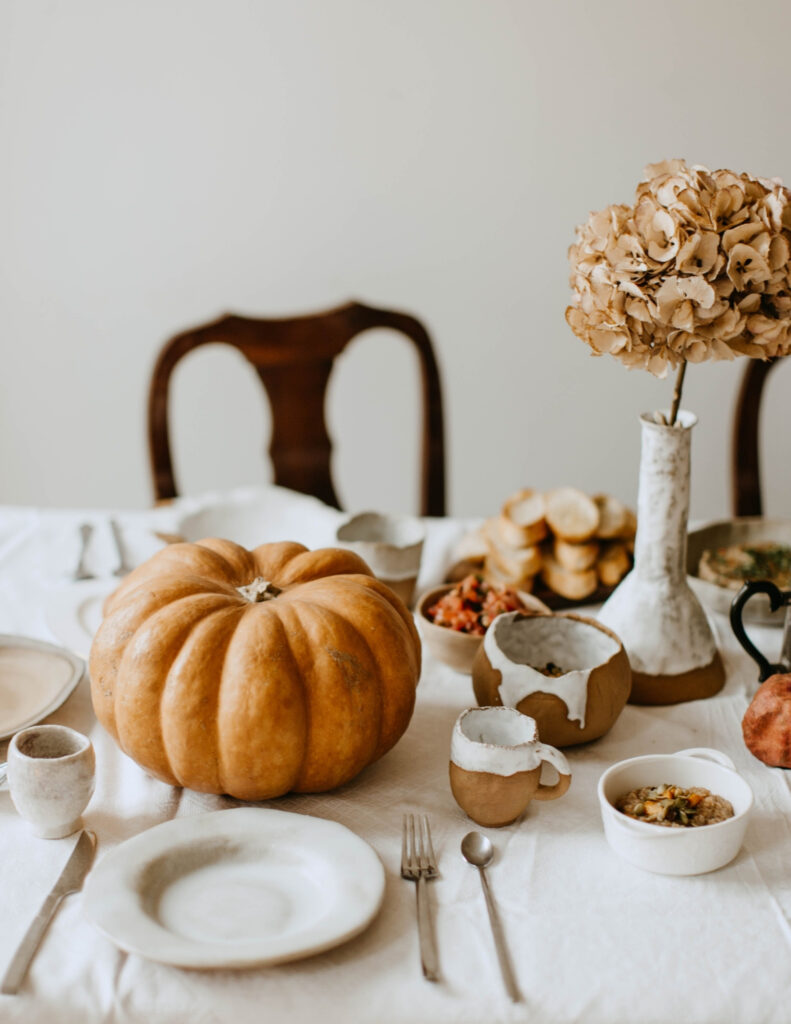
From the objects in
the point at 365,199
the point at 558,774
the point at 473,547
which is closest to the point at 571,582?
the point at 473,547

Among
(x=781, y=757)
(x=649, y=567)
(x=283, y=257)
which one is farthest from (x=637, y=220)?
(x=283, y=257)

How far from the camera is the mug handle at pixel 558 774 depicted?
901 millimetres

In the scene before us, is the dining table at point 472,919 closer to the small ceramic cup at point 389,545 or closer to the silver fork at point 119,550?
the small ceramic cup at point 389,545

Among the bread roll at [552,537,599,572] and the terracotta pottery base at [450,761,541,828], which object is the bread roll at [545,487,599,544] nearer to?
the bread roll at [552,537,599,572]

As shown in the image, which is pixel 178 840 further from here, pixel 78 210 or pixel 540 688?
pixel 78 210

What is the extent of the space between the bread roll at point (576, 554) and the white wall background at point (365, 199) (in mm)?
1461

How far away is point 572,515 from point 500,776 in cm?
55

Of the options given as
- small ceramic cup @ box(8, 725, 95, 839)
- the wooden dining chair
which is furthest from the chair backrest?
small ceramic cup @ box(8, 725, 95, 839)

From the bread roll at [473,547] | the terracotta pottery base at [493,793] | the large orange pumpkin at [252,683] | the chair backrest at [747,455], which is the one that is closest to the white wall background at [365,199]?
the chair backrest at [747,455]

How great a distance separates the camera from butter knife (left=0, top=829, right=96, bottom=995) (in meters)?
0.74

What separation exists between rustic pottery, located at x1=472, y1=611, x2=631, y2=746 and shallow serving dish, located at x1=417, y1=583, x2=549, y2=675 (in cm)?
6

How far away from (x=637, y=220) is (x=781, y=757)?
554mm

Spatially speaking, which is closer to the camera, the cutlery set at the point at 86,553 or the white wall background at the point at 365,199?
the cutlery set at the point at 86,553

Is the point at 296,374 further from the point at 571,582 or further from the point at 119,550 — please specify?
the point at 571,582
